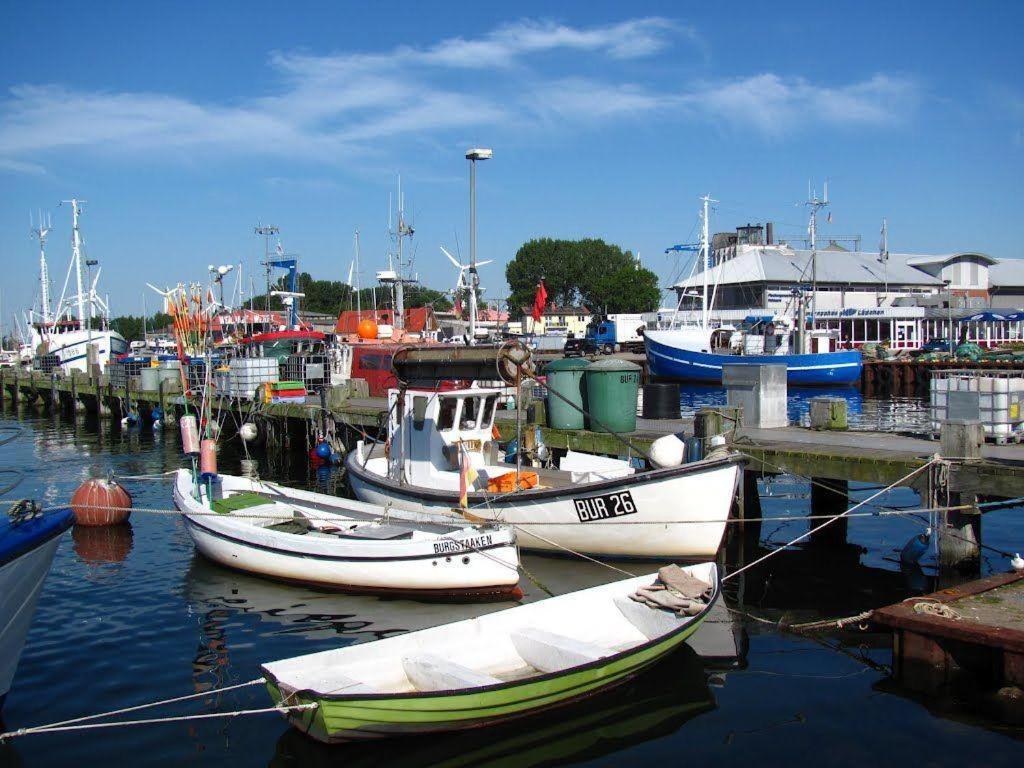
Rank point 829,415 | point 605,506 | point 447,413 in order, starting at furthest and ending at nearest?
point 829,415
point 447,413
point 605,506

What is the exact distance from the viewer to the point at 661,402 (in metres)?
22.2

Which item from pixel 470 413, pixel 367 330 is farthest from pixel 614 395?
pixel 367 330

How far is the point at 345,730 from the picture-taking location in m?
8.17

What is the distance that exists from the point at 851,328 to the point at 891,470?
5426 centimetres

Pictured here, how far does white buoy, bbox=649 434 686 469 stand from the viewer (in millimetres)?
15258

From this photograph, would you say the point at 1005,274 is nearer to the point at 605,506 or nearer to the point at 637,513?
the point at 637,513

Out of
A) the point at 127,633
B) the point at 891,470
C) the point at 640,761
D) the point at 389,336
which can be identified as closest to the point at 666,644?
the point at 640,761

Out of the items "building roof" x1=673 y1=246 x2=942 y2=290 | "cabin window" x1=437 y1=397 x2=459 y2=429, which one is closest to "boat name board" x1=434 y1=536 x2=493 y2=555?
"cabin window" x1=437 y1=397 x2=459 y2=429

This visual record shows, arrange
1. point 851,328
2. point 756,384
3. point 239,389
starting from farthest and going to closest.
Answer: point 851,328
point 239,389
point 756,384

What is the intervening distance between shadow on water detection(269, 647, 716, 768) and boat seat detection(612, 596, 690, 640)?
26.2 inches

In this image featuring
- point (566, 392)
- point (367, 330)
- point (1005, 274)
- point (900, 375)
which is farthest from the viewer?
point (1005, 274)

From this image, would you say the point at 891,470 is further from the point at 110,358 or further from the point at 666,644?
the point at 110,358

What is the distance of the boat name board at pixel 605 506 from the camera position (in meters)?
14.1

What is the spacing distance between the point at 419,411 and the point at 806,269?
61289 millimetres
